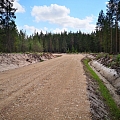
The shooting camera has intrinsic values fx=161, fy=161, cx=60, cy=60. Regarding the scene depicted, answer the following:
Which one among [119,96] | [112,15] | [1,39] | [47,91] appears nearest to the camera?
[47,91]

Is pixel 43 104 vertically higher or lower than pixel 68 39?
lower

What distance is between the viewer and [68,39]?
111 metres

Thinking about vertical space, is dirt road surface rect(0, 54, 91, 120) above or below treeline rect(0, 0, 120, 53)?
below

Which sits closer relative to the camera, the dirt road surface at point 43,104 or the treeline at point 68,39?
the dirt road surface at point 43,104

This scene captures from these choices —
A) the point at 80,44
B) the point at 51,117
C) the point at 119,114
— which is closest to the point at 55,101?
the point at 51,117

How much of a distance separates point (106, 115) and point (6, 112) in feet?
12.6

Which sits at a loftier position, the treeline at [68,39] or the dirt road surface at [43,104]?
the treeline at [68,39]

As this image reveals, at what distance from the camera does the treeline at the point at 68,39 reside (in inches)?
1348

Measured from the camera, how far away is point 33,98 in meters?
7.44

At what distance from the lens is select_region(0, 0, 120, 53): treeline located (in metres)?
34.2

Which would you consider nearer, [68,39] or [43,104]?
[43,104]

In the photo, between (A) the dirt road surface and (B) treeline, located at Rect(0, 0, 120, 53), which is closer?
(A) the dirt road surface

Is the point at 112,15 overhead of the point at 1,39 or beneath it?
overhead

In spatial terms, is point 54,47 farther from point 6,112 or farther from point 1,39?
point 6,112
